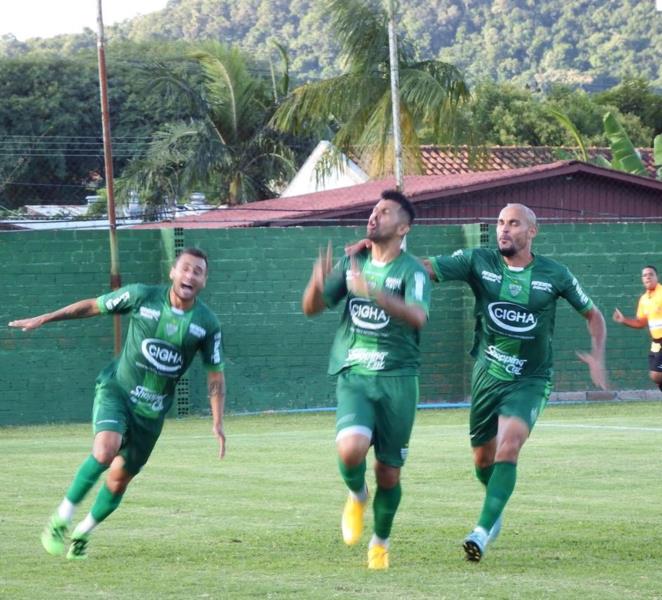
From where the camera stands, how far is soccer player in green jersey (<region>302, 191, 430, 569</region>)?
26.8 feet

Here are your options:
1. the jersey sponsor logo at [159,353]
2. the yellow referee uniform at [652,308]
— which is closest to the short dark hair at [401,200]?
the jersey sponsor logo at [159,353]

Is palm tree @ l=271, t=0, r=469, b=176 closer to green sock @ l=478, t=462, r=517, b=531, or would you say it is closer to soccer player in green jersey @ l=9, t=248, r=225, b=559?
soccer player in green jersey @ l=9, t=248, r=225, b=559

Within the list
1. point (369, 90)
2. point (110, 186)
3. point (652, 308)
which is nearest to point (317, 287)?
point (110, 186)

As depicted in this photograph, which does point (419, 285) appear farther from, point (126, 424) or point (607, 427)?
point (607, 427)

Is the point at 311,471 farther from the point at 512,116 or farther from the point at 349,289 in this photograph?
the point at 512,116

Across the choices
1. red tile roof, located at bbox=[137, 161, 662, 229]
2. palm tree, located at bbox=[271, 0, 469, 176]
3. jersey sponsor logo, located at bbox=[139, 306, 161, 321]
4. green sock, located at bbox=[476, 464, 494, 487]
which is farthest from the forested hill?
jersey sponsor logo, located at bbox=[139, 306, 161, 321]

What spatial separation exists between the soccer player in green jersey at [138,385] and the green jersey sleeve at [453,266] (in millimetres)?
1373

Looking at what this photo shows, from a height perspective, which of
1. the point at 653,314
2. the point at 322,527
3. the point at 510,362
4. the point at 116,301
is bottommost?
the point at 653,314

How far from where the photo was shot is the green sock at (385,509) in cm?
825

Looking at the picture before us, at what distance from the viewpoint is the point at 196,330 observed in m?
8.75

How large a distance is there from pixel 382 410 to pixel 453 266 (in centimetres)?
116

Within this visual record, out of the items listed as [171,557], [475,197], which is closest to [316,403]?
[475,197]

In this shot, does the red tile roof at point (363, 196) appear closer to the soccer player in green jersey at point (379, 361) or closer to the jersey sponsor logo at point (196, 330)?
the jersey sponsor logo at point (196, 330)

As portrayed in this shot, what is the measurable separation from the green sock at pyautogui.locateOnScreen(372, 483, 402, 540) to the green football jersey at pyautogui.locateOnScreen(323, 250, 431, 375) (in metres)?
0.69
